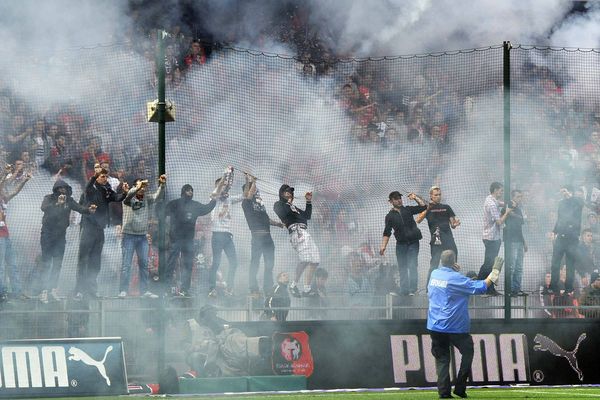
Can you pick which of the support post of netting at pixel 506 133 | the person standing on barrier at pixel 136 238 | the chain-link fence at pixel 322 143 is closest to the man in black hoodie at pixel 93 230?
the chain-link fence at pixel 322 143

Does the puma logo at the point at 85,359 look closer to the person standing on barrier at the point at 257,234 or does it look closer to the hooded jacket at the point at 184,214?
the hooded jacket at the point at 184,214

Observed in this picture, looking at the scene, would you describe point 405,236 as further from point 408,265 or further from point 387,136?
point 387,136

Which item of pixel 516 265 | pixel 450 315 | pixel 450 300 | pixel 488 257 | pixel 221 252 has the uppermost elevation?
pixel 221 252

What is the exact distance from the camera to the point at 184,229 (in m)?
15.3

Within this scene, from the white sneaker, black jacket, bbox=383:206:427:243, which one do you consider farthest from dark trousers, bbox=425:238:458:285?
the white sneaker

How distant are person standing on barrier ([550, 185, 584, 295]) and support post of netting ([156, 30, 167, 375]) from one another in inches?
226

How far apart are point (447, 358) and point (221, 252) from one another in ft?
11.7

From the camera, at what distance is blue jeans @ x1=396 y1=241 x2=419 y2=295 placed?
52.4ft

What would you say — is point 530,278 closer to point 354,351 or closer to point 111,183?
point 354,351

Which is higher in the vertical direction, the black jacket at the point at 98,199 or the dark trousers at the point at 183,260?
the black jacket at the point at 98,199

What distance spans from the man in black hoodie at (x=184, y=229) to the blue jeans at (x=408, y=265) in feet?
8.79

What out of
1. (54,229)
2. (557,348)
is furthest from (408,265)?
(54,229)

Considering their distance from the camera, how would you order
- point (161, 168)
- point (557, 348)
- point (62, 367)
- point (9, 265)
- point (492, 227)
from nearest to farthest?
point (62, 367) < point (161, 168) < point (9, 265) < point (492, 227) < point (557, 348)

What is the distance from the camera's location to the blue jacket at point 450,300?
13336 millimetres
